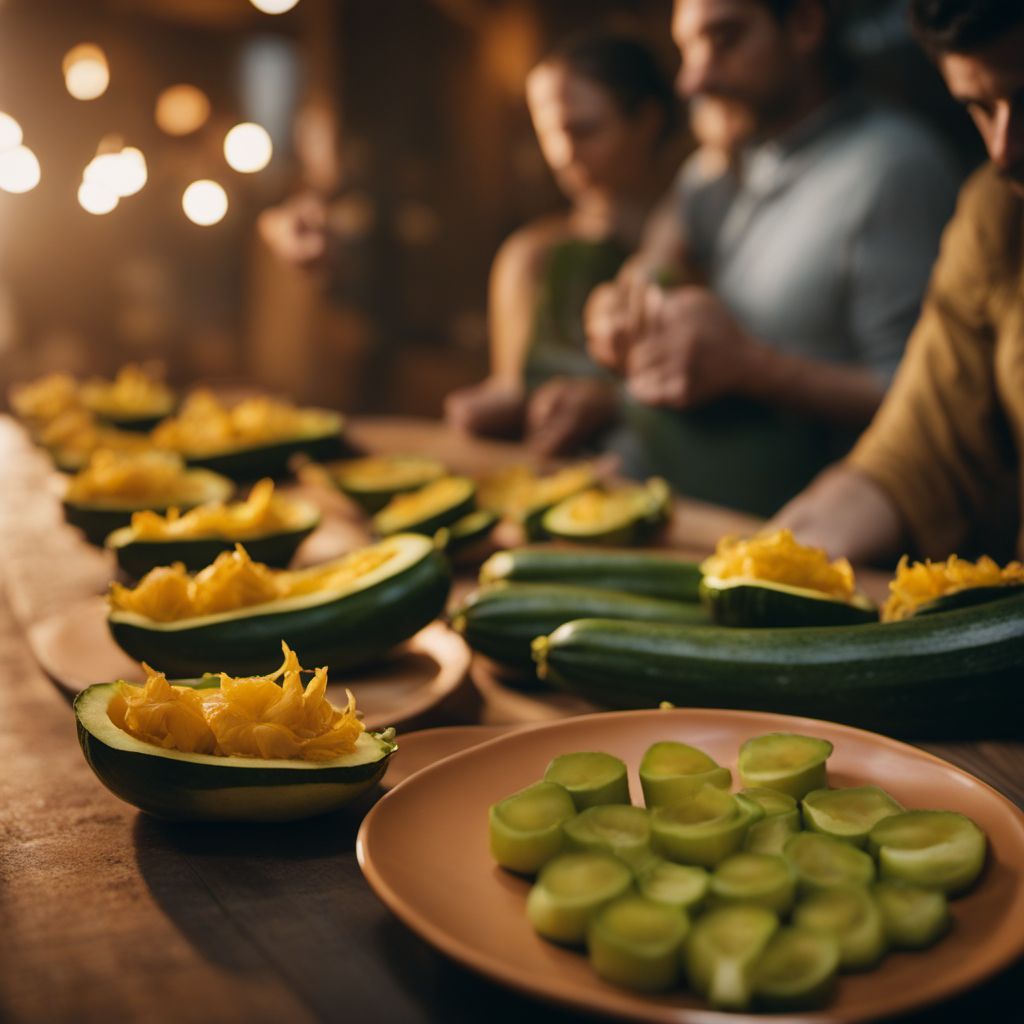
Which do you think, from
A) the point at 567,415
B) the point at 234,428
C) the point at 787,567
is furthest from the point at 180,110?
the point at 787,567

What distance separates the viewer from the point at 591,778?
116 cm

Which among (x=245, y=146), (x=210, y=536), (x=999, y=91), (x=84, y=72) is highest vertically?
(x=84, y=72)

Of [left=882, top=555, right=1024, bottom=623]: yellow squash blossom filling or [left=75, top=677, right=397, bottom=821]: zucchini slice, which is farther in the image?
[left=882, top=555, right=1024, bottom=623]: yellow squash blossom filling

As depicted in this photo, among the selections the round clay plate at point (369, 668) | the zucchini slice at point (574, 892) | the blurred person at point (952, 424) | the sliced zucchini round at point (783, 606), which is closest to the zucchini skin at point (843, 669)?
the sliced zucchini round at point (783, 606)

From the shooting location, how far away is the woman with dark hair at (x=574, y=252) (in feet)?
12.4

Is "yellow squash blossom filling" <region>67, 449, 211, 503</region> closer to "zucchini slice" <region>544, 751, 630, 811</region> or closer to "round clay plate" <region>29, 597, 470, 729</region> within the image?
"round clay plate" <region>29, 597, 470, 729</region>

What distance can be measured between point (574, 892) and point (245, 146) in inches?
103

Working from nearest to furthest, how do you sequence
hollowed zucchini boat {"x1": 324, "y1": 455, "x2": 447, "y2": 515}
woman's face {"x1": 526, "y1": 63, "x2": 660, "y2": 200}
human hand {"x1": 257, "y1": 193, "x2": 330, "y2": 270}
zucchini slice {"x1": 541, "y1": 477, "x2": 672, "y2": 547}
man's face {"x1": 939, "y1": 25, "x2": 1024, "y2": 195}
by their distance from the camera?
man's face {"x1": 939, "y1": 25, "x2": 1024, "y2": 195} < zucchini slice {"x1": 541, "y1": 477, "x2": 672, "y2": 547} < hollowed zucchini boat {"x1": 324, "y1": 455, "x2": 447, "y2": 515} < woman's face {"x1": 526, "y1": 63, "x2": 660, "y2": 200} < human hand {"x1": 257, "y1": 193, "x2": 330, "y2": 270}

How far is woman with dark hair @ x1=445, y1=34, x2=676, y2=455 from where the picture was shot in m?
3.78

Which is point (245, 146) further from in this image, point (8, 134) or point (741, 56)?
point (741, 56)

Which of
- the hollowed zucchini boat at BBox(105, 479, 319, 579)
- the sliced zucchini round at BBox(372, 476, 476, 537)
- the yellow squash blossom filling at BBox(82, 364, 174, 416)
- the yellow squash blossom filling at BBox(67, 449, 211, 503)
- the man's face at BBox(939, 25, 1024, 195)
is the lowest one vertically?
the sliced zucchini round at BBox(372, 476, 476, 537)

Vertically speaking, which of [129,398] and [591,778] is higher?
[129,398]

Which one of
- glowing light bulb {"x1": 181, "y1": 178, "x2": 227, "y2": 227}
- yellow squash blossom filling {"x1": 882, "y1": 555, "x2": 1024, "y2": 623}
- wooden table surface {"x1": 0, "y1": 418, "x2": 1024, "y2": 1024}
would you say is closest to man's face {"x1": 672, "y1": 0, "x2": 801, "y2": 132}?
glowing light bulb {"x1": 181, "y1": 178, "x2": 227, "y2": 227}

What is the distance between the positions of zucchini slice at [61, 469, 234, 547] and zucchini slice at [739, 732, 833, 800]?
1449 millimetres
